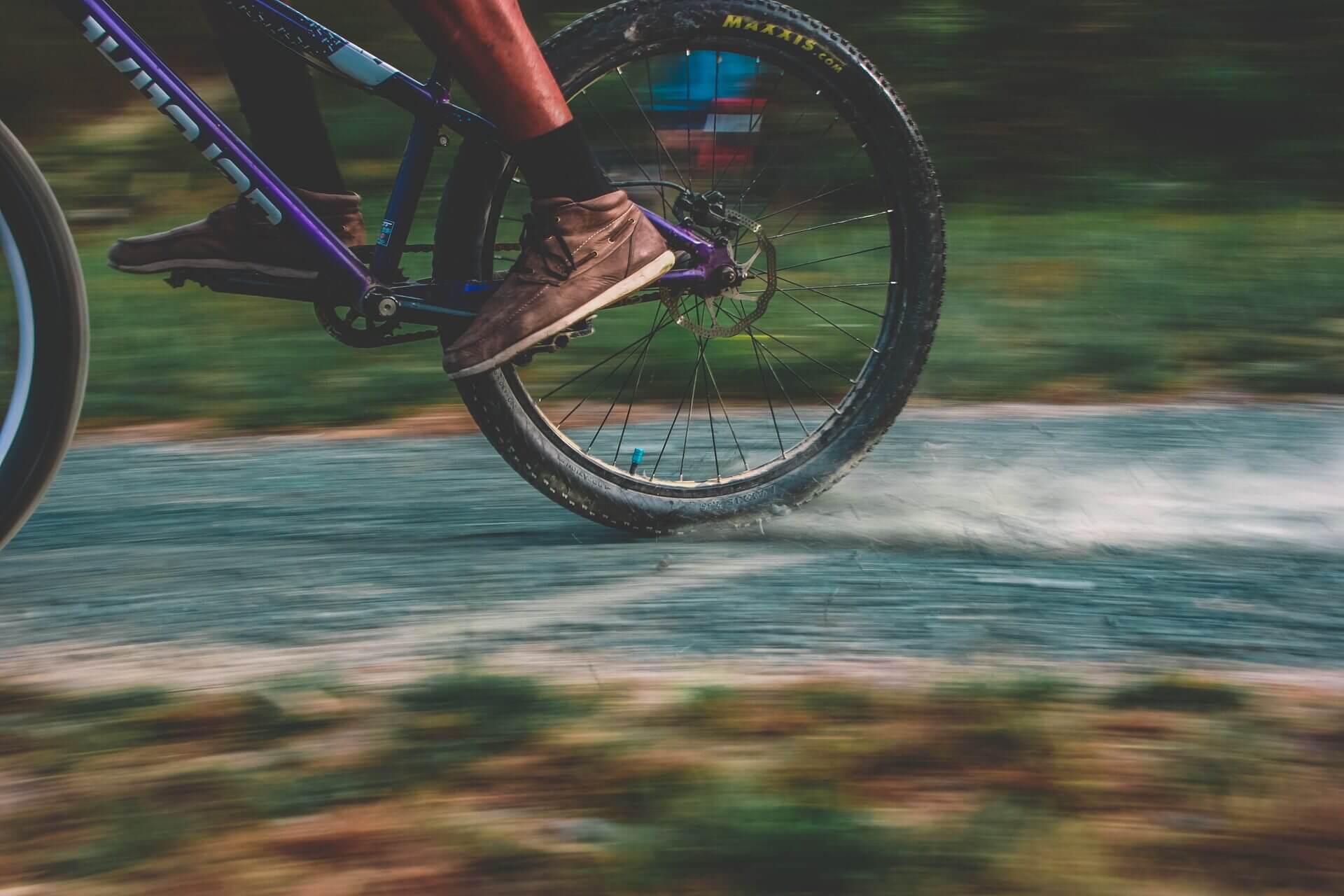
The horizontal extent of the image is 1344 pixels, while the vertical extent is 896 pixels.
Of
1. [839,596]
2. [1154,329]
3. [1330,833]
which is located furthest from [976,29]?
[1330,833]

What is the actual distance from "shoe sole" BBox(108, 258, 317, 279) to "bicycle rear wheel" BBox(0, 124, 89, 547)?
1.28 ft

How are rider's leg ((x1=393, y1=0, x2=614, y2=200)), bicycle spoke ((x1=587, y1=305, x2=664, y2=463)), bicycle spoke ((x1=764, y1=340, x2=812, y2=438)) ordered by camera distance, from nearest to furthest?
rider's leg ((x1=393, y1=0, x2=614, y2=200))
bicycle spoke ((x1=587, y1=305, x2=664, y2=463))
bicycle spoke ((x1=764, y1=340, x2=812, y2=438))

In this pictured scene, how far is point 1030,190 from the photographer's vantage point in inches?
241

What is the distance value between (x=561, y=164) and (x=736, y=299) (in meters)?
0.50

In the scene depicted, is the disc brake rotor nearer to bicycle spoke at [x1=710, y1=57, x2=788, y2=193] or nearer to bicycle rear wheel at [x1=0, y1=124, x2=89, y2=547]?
bicycle spoke at [x1=710, y1=57, x2=788, y2=193]

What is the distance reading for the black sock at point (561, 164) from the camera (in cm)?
A: 271

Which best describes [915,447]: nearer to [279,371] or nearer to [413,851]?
[279,371]

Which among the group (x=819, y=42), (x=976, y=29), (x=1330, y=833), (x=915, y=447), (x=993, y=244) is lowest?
(x=1330, y=833)

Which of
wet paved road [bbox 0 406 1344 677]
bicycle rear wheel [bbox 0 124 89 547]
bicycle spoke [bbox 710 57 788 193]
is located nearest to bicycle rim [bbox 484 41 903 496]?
bicycle spoke [bbox 710 57 788 193]

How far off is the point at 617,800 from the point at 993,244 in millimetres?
3848

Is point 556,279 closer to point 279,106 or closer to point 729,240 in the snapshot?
point 729,240

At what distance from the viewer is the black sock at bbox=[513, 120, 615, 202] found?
2707 mm

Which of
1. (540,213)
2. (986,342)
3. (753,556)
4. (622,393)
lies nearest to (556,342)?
(540,213)

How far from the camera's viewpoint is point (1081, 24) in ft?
21.0
